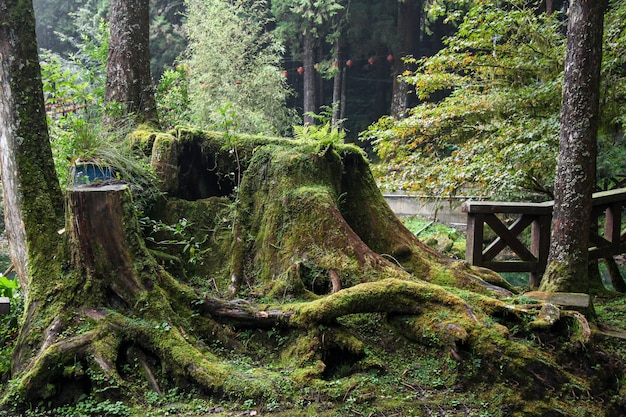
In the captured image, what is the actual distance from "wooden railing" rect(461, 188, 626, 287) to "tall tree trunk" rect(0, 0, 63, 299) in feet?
Result: 18.2

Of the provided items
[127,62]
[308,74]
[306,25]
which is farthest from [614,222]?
[306,25]

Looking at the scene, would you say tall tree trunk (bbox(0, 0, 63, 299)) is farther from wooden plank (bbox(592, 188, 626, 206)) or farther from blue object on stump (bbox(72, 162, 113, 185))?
wooden plank (bbox(592, 188, 626, 206))

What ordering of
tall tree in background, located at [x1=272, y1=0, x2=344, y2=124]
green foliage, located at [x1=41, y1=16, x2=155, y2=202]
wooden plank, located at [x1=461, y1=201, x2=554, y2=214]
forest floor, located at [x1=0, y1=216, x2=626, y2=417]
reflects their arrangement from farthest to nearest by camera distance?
tall tree in background, located at [x1=272, y1=0, x2=344, y2=124]
wooden plank, located at [x1=461, y1=201, x2=554, y2=214]
green foliage, located at [x1=41, y1=16, x2=155, y2=202]
forest floor, located at [x1=0, y1=216, x2=626, y2=417]

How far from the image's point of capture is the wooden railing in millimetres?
7730

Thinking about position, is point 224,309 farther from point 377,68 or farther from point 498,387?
point 377,68

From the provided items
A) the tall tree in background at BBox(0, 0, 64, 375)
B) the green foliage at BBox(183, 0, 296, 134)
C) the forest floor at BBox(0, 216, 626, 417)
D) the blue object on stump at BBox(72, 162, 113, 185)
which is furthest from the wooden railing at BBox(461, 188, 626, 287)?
the green foliage at BBox(183, 0, 296, 134)

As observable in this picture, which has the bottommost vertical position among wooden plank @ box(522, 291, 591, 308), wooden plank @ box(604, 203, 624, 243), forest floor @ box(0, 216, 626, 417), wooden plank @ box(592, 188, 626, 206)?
forest floor @ box(0, 216, 626, 417)

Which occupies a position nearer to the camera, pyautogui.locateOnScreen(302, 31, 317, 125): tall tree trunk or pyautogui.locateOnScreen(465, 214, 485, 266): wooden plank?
pyautogui.locateOnScreen(465, 214, 485, 266): wooden plank

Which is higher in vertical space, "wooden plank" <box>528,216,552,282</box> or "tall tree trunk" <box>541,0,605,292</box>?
"tall tree trunk" <box>541,0,605,292</box>

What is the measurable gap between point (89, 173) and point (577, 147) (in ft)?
17.2

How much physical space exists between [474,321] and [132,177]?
386cm

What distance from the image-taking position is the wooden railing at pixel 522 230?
7730mm

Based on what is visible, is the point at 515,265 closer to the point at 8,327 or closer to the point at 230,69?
the point at 8,327

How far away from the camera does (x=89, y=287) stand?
4.36 meters
